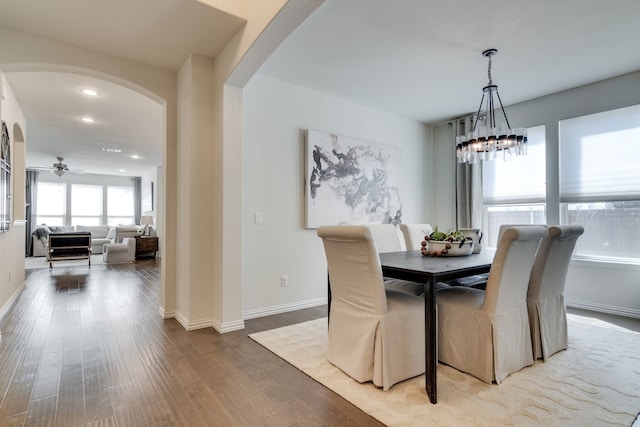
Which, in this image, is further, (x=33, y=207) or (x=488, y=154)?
(x=33, y=207)

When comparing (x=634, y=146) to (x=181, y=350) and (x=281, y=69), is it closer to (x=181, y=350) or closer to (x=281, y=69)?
(x=281, y=69)

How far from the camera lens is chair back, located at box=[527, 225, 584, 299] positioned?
7.63 feet

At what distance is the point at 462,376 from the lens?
83.0 inches

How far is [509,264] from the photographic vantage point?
2.02 metres

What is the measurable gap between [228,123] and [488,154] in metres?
2.50

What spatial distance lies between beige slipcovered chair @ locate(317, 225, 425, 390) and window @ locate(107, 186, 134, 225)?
37.1 ft

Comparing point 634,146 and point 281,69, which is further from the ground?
point 281,69

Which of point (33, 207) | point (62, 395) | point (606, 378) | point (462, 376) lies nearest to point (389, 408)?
point (462, 376)

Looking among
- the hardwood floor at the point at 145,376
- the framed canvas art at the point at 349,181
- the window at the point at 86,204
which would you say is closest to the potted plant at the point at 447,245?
the hardwood floor at the point at 145,376

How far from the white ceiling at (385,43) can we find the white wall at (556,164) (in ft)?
0.51

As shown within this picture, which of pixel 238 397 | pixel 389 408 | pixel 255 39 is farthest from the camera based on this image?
pixel 255 39

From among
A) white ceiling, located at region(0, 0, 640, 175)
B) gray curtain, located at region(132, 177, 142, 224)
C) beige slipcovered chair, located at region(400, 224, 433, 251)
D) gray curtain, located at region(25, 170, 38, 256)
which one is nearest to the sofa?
gray curtain, located at region(25, 170, 38, 256)

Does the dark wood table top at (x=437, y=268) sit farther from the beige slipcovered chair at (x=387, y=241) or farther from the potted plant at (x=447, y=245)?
the beige slipcovered chair at (x=387, y=241)

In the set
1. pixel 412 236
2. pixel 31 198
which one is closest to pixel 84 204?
pixel 31 198
